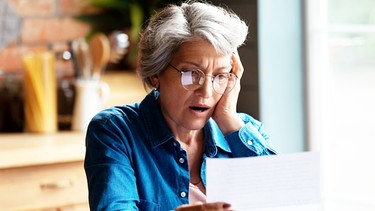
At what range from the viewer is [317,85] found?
335 cm

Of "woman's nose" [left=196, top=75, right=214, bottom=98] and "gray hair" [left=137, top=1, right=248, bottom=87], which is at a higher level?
"gray hair" [left=137, top=1, right=248, bottom=87]

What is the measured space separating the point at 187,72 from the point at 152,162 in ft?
0.81

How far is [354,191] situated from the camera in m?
3.28

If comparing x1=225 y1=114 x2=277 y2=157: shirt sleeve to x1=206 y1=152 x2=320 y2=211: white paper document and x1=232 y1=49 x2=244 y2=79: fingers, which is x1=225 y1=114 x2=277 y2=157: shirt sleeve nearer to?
x1=232 y1=49 x2=244 y2=79: fingers

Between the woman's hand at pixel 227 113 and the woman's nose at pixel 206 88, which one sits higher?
the woman's nose at pixel 206 88

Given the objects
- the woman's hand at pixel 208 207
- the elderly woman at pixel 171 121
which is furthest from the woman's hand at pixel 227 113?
the woman's hand at pixel 208 207

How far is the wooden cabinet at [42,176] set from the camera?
3.03m

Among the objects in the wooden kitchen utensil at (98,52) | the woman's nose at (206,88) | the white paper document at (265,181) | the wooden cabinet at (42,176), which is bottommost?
the wooden cabinet at (42,176)

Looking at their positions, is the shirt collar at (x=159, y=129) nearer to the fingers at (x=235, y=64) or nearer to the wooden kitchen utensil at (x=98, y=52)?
the fingers at (x=235, y=64)

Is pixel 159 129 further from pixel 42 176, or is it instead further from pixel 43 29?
pixel 43 29

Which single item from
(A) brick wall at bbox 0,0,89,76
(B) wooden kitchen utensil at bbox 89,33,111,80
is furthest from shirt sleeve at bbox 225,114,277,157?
(A) brick wall at bbox 0,0,89,76

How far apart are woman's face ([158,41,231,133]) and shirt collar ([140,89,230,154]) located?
4cm

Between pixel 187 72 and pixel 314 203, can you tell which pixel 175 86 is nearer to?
pixel 187 72

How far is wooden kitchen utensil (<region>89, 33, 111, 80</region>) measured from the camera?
3.49m
